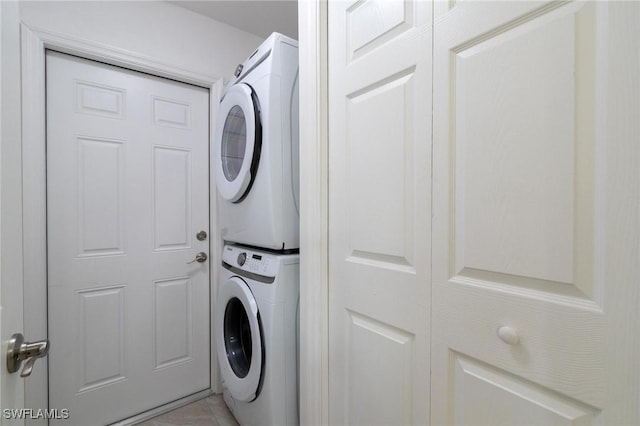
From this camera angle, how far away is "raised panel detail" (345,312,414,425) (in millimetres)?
835

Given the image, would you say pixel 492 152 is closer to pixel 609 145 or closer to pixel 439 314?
pixel 609 145

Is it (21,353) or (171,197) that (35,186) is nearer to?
(171,197)

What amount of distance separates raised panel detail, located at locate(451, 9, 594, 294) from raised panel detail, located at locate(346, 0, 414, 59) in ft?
0.71

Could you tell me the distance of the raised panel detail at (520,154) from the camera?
0.54 metres

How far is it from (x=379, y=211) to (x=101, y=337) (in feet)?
5.58

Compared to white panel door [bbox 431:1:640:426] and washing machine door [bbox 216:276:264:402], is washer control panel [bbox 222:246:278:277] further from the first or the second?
white panel door [bbox 431:1:640:426]

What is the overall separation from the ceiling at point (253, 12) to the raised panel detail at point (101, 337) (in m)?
1.71

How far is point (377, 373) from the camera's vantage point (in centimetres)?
91

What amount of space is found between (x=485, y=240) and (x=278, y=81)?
101 cm

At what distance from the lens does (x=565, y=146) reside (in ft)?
1.77

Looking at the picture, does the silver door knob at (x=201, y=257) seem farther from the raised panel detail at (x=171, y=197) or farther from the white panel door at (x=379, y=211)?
the white panel door at (x=379, y=211)

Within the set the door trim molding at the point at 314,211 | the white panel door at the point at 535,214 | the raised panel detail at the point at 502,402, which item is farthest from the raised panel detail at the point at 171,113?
the raised panel detail at the point at 502,402

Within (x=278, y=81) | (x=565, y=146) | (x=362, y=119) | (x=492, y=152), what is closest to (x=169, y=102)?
(x=278, y=81)

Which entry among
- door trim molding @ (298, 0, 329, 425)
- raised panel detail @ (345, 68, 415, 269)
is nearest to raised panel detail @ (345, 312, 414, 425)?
door trim molding @ (298, 0, 329, 425)
